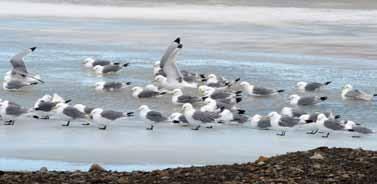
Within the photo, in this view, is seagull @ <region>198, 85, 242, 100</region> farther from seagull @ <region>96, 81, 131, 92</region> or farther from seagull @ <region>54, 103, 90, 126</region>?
seagull @ <region>54, 103, 90, 126</region>

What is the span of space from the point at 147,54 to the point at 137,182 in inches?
450

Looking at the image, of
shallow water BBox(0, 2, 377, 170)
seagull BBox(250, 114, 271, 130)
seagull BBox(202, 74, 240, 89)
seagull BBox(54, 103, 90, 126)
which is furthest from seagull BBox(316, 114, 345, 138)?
seagull BBox(202, 74, 240, 89)

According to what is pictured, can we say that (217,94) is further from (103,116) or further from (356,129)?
(356,129)

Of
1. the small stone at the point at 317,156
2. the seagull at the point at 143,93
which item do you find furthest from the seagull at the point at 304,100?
the small stone at the point at 317,156

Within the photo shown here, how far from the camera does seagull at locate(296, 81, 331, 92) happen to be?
527 inches

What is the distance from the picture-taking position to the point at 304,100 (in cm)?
1241

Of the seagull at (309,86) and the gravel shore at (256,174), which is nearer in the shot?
the gravel shore at (256,174)

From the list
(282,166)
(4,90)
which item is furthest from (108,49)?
(282,166)

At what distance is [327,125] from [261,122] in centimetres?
73

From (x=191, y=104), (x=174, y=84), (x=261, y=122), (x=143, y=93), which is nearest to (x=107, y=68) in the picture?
(x=174, y=84)

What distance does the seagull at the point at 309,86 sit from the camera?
43.9 ft

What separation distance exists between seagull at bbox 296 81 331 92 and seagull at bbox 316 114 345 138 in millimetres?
2721

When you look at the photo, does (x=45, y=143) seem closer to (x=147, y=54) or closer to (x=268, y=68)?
(x=268, y=68)

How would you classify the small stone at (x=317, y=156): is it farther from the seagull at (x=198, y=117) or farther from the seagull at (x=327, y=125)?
the seagull at (x=198, y=117)
